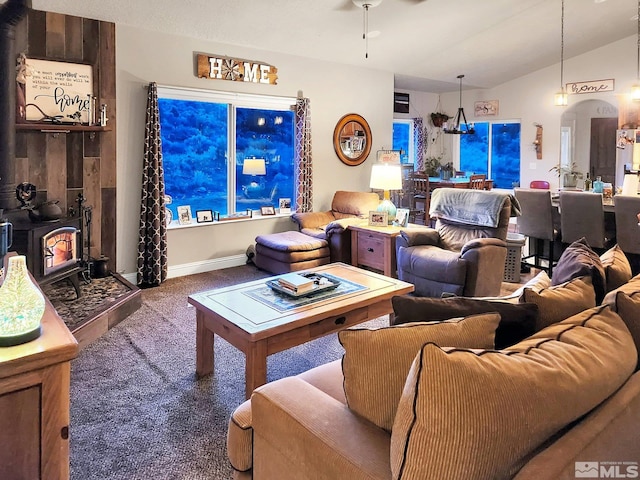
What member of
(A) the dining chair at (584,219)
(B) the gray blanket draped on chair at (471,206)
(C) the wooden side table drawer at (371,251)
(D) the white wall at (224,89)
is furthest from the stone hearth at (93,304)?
(A) the dining chair at (584,219)

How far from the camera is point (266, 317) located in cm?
265

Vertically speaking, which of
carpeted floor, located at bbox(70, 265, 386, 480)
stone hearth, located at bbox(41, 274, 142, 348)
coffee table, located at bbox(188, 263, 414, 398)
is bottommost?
carpeted floor, located at bbox(70, 265, 386, 480)

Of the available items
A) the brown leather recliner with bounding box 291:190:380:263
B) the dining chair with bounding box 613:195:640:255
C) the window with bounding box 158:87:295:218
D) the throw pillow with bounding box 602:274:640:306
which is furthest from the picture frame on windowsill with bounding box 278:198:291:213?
the throw pillow with bounding box 602:274:640:306

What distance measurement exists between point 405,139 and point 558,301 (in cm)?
881

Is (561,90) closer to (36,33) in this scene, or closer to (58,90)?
(58,90)

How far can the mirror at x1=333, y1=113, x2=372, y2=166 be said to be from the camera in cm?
682

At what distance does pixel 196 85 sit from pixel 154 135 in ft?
2.77

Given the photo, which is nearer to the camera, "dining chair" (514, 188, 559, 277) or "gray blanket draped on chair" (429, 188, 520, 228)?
"gray blanket draped on chair" (429, 188, 520, 228)

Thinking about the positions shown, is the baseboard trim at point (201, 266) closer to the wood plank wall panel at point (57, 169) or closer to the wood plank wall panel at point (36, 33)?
the wood plank wall panel at point (57, 169)

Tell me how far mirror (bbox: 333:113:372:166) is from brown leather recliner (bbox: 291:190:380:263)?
0.71 meters

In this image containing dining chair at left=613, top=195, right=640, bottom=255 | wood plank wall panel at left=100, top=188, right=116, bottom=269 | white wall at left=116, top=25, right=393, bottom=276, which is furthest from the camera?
white wall at left=116, top=25, right=393, bottom=276

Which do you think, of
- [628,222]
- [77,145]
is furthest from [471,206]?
[77,145]

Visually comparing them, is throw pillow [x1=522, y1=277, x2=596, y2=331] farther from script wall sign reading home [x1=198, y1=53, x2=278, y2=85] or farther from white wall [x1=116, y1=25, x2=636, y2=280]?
script wall sign reading home [x1=198, y1=53, x2=278, y2=85]

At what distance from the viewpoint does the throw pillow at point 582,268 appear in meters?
1.90
